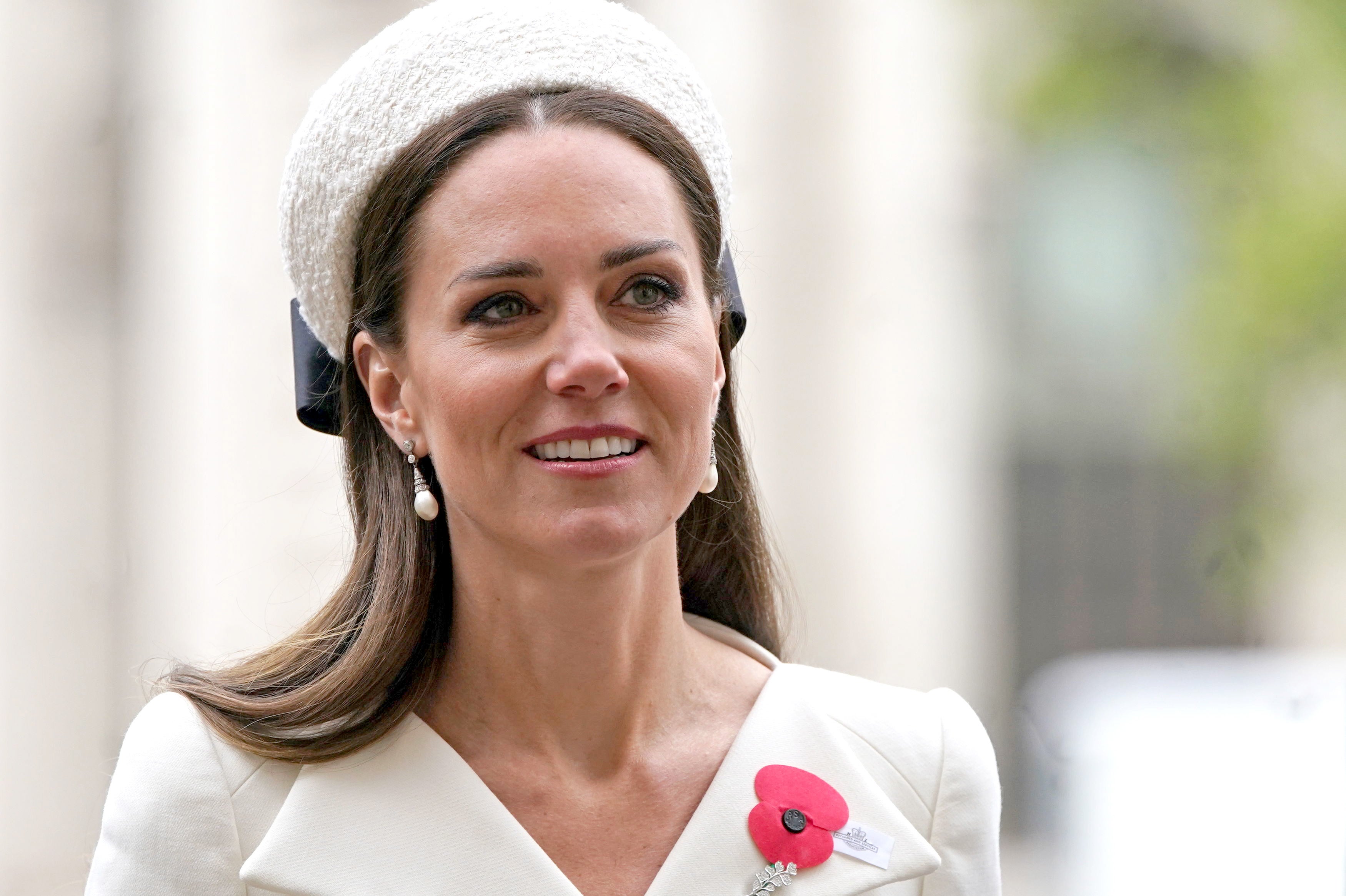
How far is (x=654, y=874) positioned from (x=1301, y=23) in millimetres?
5108

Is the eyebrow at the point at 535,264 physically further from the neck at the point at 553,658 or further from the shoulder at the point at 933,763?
the shoulder at the point at 933,763

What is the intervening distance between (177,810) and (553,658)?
2.06ft

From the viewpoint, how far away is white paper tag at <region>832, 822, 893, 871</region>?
270 cm

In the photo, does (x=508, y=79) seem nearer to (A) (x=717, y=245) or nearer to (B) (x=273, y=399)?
(A) (x=717, y=245)

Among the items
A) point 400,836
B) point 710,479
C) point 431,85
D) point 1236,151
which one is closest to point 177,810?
point 400,836

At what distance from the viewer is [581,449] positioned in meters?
2.49

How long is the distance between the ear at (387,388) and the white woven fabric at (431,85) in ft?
0.24

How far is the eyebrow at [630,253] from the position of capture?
2500 millimetres

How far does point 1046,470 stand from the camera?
9477 mm

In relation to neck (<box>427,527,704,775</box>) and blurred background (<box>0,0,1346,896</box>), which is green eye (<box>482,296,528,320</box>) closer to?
neck (<box>427,527,704,775</box>)

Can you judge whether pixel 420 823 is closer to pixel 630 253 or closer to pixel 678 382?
pixel 678 382

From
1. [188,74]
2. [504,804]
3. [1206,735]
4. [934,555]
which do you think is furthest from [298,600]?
[504,804]

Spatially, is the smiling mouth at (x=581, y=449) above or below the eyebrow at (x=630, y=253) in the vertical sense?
below

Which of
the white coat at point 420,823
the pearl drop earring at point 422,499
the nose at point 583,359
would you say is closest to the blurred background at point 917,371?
the white coat at point 420,823
